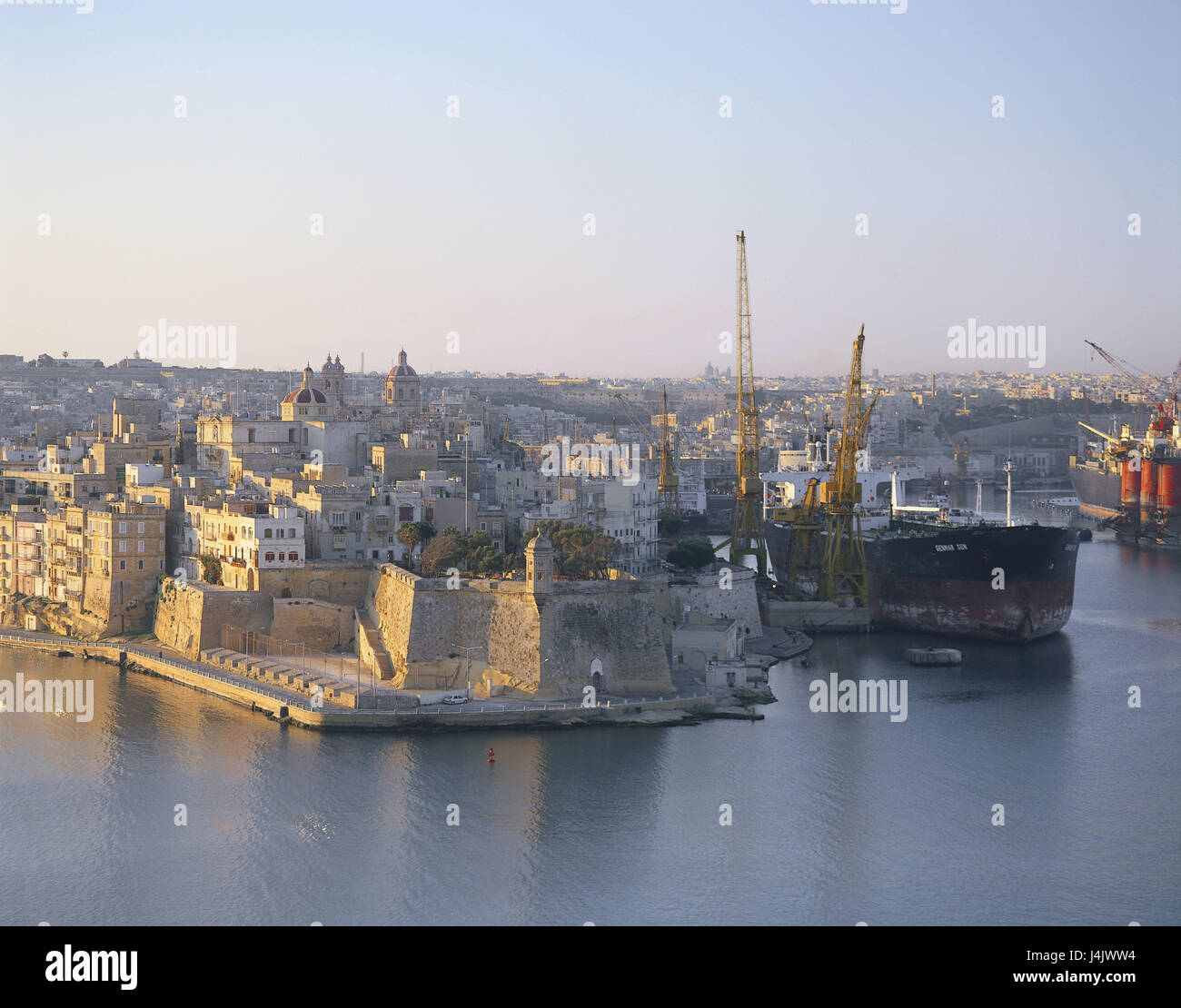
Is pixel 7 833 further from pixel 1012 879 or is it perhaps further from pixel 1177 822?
pixel 1177 822

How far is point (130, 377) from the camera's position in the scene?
74.1 m

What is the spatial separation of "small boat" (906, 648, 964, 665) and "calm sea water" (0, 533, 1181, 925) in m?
1.94

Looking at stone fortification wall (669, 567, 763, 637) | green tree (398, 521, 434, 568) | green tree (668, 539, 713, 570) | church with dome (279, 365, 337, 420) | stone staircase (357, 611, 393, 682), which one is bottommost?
stone staircase (357, 611, 393, 682)

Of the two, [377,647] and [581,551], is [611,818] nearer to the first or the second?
[377,647]

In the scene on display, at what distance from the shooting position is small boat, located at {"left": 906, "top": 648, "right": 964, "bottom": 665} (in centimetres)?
Answer: 2094

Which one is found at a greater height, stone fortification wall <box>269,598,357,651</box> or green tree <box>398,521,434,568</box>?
green tree <box>398,521,434,568</box>

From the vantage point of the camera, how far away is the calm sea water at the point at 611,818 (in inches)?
463

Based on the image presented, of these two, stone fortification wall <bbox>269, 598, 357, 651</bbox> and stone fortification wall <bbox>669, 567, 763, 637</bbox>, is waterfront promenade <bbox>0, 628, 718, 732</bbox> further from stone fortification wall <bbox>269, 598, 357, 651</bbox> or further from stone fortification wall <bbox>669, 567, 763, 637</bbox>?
stone fortification wall <bbox>669, 567, 763, 637</bbox>

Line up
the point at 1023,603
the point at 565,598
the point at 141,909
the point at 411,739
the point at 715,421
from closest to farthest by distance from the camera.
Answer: the point at 141,909
the point at 411,739
the point at 565,598
the point at 1023,603
the point at 715,421

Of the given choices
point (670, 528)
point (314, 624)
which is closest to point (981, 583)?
point (670, 528)

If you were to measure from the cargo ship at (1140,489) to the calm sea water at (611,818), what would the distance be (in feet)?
66.2

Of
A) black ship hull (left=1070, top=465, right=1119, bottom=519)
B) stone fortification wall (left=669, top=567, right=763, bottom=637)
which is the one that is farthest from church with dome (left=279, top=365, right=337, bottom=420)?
black ship hull (left=1070, top=465, right=1119, bottom=519)
